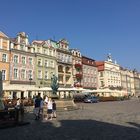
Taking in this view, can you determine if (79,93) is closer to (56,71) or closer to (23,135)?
(56,71)

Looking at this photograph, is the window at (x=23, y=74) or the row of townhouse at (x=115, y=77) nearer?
the window at (x=23, y=74)

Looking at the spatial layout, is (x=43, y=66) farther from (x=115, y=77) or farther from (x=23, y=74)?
(x=115, y=77)

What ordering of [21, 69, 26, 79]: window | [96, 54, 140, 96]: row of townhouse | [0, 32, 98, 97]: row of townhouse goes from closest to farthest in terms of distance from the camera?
[0, 32, 98, 97]: row of townhouse < [21, 69, 26, 79]: window < [96, 54, 140, 96]: row of townhouse

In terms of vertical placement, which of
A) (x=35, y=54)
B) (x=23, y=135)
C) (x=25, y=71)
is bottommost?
(x=23, y=135)

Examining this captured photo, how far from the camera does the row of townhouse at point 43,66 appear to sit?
48.4 metres

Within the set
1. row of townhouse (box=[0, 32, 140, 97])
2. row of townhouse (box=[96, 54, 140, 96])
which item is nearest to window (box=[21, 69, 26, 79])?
row of townhouse (box=[0, 32, 140, 97])

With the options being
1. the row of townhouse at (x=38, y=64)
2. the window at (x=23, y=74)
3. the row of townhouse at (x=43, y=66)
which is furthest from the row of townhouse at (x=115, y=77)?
the window at (x=23, y=74)

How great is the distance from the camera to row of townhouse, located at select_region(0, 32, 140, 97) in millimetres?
48438

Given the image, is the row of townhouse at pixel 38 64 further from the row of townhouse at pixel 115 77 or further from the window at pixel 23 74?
the row of townhouse at pixel 115 77

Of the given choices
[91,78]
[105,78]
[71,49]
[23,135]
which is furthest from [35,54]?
[23,135]

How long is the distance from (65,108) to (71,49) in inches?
1635

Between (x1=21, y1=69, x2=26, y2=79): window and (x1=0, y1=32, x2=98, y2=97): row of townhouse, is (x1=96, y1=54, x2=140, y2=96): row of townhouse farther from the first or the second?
(x1=21, y1=69, x2=26, y2=79): window

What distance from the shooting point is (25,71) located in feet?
171

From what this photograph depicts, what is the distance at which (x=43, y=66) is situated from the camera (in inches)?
2222
